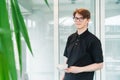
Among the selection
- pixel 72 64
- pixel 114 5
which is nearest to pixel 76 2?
pixel 114 5

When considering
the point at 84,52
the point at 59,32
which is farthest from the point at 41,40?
the point at 84,52

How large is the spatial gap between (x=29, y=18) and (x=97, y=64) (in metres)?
1.74

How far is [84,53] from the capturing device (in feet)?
5.94

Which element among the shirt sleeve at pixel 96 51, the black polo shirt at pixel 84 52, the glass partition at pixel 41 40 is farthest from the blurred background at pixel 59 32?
the shirt sleeve at pixel 96 51

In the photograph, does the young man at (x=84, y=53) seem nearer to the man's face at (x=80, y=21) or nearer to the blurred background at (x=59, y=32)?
the man's face at (x=80, y=21)

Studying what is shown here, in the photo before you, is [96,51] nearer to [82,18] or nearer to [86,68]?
[86,68]

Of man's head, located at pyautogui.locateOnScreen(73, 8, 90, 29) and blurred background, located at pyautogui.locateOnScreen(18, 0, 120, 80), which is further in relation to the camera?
blurred background, located at pyautogui.locateOnScreen(18, 0, 120, 80)

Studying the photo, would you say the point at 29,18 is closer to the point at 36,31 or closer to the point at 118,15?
the point at 36,31

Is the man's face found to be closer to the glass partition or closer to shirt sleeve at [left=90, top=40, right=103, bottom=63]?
shirt sleeve at [left=90, top=40, right=103, bottom=63]

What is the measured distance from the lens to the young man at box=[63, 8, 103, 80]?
1786mm

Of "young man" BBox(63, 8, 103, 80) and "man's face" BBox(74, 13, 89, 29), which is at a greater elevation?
"man's face" BBox(74, 13, 89, 29)

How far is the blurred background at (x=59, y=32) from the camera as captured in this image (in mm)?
3334

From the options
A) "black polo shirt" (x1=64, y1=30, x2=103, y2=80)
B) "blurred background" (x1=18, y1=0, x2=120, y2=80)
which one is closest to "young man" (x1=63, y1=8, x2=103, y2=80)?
"black polo shirt" (x1=64, y1=30, x2=103, y2=80)

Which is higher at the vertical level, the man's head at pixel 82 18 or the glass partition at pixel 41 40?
the man's head at pixel 82 18
